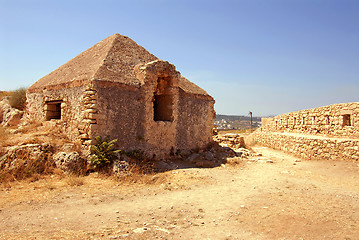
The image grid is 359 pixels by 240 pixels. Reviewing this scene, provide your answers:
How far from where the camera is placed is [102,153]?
7410 millimetres

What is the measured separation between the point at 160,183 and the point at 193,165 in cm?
245

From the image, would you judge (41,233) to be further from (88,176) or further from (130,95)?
(130,95)

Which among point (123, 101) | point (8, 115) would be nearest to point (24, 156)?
point (123, 101)

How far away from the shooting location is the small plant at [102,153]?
732cm

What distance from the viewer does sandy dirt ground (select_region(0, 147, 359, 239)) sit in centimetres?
407

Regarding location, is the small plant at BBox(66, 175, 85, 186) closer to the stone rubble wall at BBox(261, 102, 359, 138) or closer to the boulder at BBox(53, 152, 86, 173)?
the boulder at BBox(53, 152, 86, 173)

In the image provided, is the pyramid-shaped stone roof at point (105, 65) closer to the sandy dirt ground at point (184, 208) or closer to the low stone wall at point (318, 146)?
the sandy dirt ground at point (184, 208)

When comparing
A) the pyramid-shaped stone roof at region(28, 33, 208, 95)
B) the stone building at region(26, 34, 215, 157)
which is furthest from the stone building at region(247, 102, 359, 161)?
the pyramid-shaped stone roof at region(28, 33, 208, 95)

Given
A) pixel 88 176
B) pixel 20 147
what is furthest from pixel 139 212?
pixel 20 147

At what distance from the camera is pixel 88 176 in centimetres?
711

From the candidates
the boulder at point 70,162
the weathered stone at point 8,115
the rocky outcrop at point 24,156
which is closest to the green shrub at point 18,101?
the weathered stone at point 8,115

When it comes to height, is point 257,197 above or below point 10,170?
below

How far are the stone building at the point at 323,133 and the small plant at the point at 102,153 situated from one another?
9.07 meters

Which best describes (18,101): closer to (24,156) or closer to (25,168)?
(24,156)
